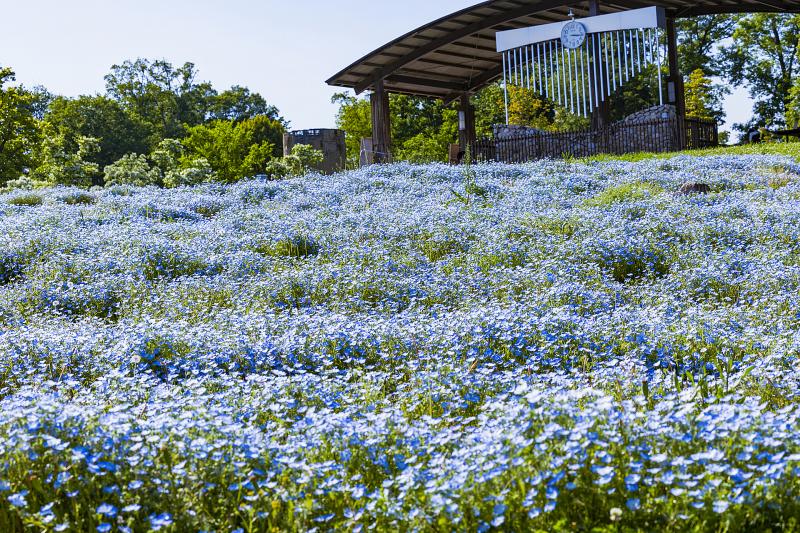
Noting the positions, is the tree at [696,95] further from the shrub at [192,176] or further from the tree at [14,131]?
the tree at [14,131]

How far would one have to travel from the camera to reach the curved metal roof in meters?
24.9

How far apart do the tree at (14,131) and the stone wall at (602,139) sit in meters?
24.5

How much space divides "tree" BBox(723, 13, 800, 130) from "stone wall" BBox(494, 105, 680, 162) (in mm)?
29257

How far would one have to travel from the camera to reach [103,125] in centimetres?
5934

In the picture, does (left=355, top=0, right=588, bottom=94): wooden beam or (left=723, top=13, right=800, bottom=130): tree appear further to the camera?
(left=723, top=13, right=800, bottom=130): tree

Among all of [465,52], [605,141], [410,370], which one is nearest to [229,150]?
[465,52]

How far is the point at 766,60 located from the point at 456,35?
33.1 meters

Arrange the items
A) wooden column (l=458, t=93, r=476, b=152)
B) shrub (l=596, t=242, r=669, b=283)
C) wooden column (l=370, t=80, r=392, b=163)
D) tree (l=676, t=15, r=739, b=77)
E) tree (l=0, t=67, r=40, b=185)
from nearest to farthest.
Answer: shrub (l=596, t=242, r=669, b=283) → wooden column (l=370, t=80, r=392, b=163) → wooden column (l=458, t=93, r=476, b=152) → tree (l=0, t=67, r=40, b=185) → tree (l=676, t=15, r=739, b=77)

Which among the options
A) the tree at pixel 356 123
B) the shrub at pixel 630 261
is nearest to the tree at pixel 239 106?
the tree at pixel 356 123

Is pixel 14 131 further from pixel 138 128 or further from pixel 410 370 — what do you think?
pixel 410 370

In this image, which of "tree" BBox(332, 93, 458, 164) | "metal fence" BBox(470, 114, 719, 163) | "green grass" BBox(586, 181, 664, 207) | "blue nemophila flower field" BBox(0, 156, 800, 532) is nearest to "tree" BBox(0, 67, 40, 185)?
"tree" BBox(332, 93, 458, 164)

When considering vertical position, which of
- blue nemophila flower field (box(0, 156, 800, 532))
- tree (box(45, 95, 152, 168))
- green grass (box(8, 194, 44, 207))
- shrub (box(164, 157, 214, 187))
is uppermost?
tree (box(45, 95, 152, 168))

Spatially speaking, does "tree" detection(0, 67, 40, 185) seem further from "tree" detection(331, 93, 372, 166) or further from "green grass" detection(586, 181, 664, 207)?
"green grass" detection(586, 181, 664, 207)

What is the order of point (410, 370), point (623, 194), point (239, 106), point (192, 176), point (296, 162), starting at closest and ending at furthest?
point (410, 370)
point (623, 194)
point (192, 176)
point (296, 162)
point (239, 106)
